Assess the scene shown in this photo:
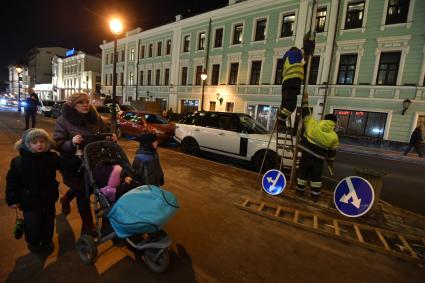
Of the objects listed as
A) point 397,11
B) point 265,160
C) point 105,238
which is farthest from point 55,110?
point 397,11

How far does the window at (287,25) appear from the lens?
750 inches

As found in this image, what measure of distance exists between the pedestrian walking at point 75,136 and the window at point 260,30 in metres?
20.4

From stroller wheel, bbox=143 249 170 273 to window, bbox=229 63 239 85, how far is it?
69.4 feet

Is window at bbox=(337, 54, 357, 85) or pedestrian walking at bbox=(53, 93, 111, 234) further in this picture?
window at bbox=(337, 54, 357, 85)

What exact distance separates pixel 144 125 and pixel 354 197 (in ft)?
28.7

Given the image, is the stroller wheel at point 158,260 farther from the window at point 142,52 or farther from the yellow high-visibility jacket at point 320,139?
the window at point 142,52

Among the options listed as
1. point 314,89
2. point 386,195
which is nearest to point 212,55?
point 314,89

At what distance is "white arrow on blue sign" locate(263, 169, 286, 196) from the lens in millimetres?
5359

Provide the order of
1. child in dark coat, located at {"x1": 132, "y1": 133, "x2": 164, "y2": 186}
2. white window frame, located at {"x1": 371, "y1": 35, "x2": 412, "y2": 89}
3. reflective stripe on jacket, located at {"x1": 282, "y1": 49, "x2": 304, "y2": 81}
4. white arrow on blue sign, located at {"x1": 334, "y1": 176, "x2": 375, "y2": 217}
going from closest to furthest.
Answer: child in dark coat, located at {"x1": 132, "y1": 133, "x2": 164, "y2": 186} → white arrow on blue sign, located at {"x1": 334, "y1": 176, "x2": 375, "y2": 217} → reflective stripe on jacket, located at {"x1": 282, "y1": 49, "x2": 304, "y2": 81} → white window frame, located at {"x1": 371, "y1": 35, "x2": 412, "y2": 89}

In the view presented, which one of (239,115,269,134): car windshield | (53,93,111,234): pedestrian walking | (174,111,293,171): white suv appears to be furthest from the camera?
(239,115,269,134): car windshield

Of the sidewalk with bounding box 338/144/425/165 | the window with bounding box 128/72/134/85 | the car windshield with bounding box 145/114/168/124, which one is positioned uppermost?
the window with bounding box 128/72/134/85

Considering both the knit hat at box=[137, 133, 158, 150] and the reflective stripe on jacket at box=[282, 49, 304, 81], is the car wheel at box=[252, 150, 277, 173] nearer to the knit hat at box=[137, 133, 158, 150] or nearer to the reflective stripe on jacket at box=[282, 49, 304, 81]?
the reflective stripe on jacket at box=[282, 49, 304, 81]

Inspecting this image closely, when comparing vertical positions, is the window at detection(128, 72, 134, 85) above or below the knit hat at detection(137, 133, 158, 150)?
above

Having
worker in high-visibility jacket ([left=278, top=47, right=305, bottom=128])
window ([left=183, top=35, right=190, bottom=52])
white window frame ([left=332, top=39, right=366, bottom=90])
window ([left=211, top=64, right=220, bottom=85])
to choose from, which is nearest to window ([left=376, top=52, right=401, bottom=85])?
white window frame ([left=332, top=39, right=366, bottom=90])
